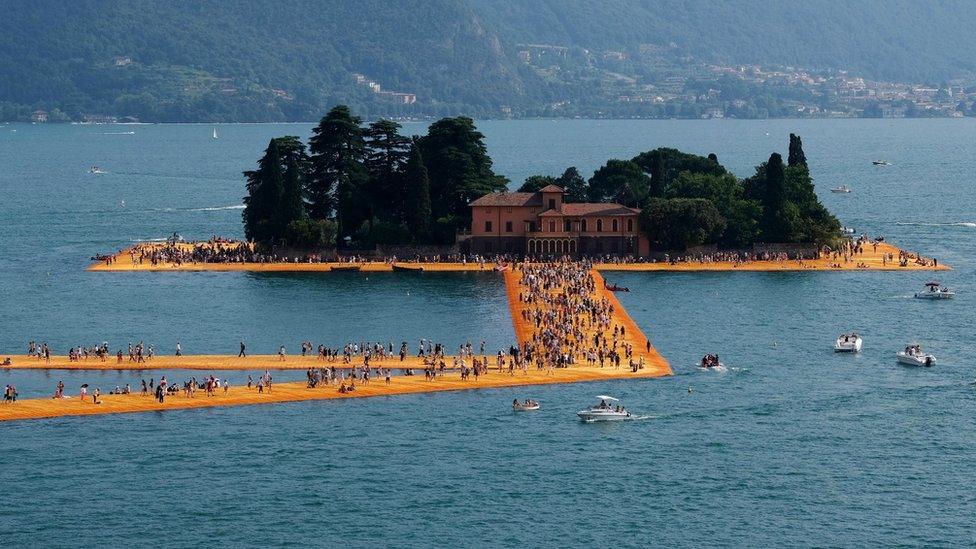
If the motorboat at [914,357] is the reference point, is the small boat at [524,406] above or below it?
below

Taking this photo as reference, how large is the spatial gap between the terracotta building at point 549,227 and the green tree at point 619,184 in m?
13.9

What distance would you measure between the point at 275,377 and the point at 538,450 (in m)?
19.7

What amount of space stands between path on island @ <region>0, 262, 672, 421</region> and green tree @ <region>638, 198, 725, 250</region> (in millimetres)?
36473

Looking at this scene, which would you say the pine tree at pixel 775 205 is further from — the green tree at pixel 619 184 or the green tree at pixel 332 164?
the green tree at pixel 332 164

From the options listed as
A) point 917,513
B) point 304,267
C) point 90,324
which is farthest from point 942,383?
point 304,267

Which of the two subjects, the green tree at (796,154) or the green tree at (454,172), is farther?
the green tree at (796,154)

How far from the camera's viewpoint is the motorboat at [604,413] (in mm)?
79875

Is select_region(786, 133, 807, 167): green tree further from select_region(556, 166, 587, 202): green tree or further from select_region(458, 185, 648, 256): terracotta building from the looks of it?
select_region(458, 185, 648, 256): terracotta building

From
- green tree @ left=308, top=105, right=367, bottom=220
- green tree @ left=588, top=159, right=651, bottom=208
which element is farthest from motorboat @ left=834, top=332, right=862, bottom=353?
green tree @ left=308, top=105, right=367, bottom=220

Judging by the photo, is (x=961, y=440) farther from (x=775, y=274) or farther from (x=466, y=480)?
(x=775, y=274)

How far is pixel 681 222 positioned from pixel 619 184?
62.2 feet

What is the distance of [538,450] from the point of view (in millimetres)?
75375

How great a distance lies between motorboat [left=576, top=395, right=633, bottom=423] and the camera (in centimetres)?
7988

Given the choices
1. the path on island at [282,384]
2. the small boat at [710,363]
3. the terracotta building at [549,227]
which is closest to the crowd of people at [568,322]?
the path on island at [282,384]
